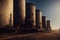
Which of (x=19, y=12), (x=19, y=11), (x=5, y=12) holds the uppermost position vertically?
(x=19, y=11)

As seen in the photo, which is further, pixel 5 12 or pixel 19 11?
pixel 19 11

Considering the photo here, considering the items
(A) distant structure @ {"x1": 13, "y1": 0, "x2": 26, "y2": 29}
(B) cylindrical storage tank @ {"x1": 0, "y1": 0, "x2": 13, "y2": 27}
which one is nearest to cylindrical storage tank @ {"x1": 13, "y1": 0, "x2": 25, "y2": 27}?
(A) distant structure @ {"x1": 13, "y1": 0, "x2": 26, "y2": 29}

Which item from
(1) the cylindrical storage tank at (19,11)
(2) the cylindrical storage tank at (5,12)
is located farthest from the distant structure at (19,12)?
(2) the cylindrical storage tank at (5,12)

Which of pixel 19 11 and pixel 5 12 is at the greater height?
pixel 19 11

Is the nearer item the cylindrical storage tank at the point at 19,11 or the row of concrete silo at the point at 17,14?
the row of concrete silo at the point at 17,14

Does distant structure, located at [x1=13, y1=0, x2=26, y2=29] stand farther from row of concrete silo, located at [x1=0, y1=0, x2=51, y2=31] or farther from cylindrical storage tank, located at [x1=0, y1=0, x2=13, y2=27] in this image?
cylindrical storage tank, located at [x1=0, y1=0, x2=13, y2=27]

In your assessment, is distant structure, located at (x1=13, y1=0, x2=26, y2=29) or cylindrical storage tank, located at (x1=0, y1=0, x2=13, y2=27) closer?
cylindrical storage tank, located at (x1=0, y1=0, x2=13, y2=27)

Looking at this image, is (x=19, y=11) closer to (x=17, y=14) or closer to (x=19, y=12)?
(x=19, y=12)

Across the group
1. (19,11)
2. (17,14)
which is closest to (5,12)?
(17,14)

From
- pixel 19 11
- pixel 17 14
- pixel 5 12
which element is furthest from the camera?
pixel 19 11

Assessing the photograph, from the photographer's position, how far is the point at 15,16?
2108 centimetres

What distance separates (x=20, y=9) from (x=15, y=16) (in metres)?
1.16

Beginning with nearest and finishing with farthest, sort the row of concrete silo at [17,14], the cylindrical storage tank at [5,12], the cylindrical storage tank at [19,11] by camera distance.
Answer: the cylindrical storage tank at [5,12] < the row of concrete silo at [17,14] < the cylindrical storage tank at [19,11]

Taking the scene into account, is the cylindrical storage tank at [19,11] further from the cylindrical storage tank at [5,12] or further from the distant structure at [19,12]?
the cylindrical storage tank at [5,12]
